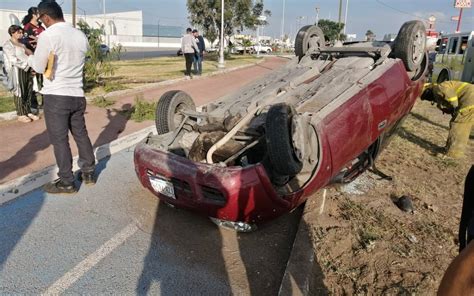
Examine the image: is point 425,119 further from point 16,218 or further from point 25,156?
point 16,218

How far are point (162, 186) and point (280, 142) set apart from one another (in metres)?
1.14

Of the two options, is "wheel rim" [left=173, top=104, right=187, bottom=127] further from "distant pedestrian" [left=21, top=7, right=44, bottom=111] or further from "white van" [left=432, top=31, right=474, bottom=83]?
"white van" [left=432, top=31, right=474, bottom=83]

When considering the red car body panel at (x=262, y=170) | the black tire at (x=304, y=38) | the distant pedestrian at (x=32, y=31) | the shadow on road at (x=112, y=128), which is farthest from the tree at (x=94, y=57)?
the red car body panel at (x=262, y=170)

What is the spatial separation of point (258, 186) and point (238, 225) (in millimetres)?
550

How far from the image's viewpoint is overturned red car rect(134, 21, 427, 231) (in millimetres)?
3049

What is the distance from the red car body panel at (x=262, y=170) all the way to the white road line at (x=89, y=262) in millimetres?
447

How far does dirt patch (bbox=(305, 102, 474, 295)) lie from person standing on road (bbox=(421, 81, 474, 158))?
0.94 feet

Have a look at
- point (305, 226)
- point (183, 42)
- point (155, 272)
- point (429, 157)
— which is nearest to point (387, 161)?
point (429, 157)

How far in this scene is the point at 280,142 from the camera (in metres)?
3.01

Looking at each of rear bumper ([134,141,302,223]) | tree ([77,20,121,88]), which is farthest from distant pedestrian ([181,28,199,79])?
rear bumper ([134,141,302,223])

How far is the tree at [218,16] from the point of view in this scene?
27453 mm

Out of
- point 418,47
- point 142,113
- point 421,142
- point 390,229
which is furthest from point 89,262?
point 421,142

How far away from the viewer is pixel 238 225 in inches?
131

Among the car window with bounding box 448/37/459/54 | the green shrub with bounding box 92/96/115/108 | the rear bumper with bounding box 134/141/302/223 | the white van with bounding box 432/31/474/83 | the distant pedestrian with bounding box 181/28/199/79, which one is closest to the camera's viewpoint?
the rear bumper with bounding box 134/141/302/223
